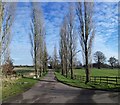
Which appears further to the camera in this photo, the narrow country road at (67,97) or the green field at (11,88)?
the green field at (11,88)

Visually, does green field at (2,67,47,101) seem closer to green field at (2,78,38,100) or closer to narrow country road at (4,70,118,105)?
green field at (2,78,38,100)

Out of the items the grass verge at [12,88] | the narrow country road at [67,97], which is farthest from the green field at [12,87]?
the narrow country road at [67,97]

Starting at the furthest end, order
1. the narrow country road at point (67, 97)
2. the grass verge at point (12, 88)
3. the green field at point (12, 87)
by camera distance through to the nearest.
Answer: the green field at point (12, 87) → the grass verge at point (12, 88) → the narrow country road at point (67, 97)

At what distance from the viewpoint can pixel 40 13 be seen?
46.2 meters

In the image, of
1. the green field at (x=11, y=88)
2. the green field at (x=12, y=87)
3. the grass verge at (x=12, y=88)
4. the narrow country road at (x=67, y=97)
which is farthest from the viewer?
A: the green field at (x=12, y=87)

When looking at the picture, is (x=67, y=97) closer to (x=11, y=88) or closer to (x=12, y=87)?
(x=11, y=88)

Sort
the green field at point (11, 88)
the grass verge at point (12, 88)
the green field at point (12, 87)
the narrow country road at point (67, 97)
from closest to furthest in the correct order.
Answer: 1. the narrow country road at point (67, 97)
2. the grass verge at point (12, 88)
3. the green field at point (11, 88)
4. the green field at point (12, 87)

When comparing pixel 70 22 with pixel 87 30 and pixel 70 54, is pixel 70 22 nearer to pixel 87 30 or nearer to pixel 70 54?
pixel 70 54

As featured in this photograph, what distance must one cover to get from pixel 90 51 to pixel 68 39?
13818 millimetres

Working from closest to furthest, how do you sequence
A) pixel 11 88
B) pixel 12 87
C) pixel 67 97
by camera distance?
pixel 67 97 → pixel 11 88 → pixel 12 87

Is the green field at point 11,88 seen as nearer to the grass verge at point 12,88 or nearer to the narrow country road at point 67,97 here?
the grass verge at point 12,88

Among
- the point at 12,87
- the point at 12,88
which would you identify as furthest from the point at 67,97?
the point at 12,87

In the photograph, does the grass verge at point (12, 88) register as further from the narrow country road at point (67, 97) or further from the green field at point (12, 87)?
the narrow country road at point (67, 97)

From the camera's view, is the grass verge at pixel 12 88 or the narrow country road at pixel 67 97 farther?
the grass verge at pixel 12 88
